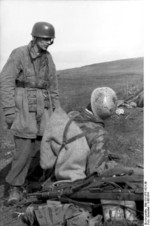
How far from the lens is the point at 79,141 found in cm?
523

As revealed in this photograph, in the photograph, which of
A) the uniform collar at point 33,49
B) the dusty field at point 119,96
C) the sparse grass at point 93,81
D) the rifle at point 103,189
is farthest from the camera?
the sparse grass at point 93,81

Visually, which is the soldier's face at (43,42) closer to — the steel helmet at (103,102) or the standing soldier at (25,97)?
the standing soldier at (25,97)

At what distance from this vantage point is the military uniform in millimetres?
6008

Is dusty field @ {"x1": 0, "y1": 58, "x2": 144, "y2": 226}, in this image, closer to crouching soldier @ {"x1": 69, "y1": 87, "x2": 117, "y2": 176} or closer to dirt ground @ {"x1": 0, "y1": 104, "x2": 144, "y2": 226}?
dirt ground @ {"x1": 0, "y1": 104, "x2": 144, "y2": 226}

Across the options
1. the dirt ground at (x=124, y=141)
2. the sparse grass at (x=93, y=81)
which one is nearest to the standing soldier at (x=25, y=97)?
the dirt ground at (x=124, y=141)

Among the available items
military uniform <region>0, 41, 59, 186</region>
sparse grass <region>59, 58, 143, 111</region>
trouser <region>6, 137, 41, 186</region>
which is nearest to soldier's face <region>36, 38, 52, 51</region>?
military uniform <region>0, 41, 59, 186</region>

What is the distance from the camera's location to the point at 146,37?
482 centimetres

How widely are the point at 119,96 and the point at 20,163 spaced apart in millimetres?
3137

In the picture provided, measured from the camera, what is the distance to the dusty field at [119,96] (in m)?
7.38

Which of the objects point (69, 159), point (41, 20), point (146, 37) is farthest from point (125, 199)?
point (41, 20)

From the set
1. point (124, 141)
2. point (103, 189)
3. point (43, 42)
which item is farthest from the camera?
point (124, 141)

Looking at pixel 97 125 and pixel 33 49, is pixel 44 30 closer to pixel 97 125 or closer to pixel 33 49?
pixel 33 49

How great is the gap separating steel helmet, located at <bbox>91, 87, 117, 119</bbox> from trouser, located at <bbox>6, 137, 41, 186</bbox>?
3.91 feet

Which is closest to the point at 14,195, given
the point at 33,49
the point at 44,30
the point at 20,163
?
the point at 20,163
